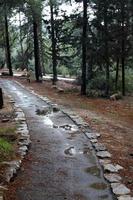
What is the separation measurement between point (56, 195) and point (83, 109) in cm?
1171

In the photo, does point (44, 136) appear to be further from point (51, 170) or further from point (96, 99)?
point (96, 99)

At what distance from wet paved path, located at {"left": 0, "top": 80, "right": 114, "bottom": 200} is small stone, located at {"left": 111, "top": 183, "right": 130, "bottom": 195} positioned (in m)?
0.13

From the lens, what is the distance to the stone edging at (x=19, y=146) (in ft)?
26.4

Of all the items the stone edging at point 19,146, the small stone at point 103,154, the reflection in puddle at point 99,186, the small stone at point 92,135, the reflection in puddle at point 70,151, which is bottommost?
the reflection in puddle at point 99,186

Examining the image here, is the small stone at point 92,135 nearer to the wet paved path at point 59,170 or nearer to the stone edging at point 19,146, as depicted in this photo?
the wet paved path at point 59,170

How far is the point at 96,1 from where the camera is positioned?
25.0m

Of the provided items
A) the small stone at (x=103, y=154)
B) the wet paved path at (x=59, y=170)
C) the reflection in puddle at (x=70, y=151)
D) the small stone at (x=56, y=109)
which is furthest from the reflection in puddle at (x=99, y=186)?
the small stone at (x=56, y=109)

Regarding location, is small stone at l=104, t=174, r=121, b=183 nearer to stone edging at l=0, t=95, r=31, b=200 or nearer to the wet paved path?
the wet paved path

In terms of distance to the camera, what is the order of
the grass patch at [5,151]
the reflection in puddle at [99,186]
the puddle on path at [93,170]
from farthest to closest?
the grass patch at [5,151] → the puddle on path at [93,170] → the reflection in puddle at [99,186]

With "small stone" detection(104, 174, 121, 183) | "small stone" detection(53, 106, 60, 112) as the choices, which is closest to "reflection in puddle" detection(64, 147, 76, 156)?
"small stone" detection(104, 174, 121, 183)

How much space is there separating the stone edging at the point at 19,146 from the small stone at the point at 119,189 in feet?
7.11

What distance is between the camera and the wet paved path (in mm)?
7484

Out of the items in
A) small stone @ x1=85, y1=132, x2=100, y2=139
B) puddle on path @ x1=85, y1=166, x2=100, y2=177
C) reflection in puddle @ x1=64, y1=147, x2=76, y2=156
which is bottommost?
puddle on path @ x1=85, y1=166, x2=100, y2=177

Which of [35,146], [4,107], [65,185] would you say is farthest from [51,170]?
[4,107]
